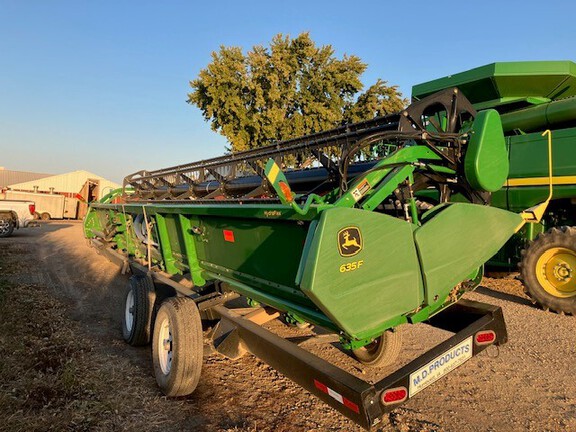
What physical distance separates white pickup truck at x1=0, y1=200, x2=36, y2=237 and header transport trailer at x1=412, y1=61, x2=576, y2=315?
1576 centimetres

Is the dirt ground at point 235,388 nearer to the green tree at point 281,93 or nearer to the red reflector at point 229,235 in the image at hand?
the red reflector at point 229,235

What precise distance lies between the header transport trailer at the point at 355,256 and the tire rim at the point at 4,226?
14.1m

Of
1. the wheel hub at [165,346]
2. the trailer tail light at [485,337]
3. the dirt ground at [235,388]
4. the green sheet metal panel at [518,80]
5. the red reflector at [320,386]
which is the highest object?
the green sheet metal panel at [518,80]

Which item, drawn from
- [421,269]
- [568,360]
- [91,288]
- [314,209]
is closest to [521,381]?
[568,360]

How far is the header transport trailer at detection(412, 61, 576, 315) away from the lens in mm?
5071

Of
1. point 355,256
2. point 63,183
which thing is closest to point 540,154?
point 355,256

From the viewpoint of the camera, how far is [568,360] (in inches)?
145

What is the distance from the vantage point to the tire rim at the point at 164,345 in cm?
319

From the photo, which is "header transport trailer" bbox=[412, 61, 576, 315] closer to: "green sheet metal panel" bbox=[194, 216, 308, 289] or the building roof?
"green sheet metal panel" bbox=[194, 216, 308, 289]

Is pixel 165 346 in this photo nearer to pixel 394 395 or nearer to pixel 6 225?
pixel 394 395

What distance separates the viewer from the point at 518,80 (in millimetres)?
6309

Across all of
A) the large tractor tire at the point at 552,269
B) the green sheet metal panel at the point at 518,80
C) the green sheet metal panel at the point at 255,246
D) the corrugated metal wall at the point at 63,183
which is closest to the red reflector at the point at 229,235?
the green sheet metal panel at the point at 255,246

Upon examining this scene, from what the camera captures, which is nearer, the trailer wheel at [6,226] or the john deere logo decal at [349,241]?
the john deere logo decal at [349,241]

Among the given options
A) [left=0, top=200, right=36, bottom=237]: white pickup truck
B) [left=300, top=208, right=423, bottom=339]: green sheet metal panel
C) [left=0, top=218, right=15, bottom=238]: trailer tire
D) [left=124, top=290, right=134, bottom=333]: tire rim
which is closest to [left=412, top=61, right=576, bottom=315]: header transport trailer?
[left=300, top=208, right=423, bottom=339]: green sheet metal panel
